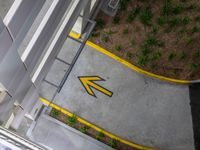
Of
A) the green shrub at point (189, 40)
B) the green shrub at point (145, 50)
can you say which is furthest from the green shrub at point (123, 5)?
the green shrub at point (189, 40)

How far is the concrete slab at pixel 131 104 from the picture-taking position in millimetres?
9641

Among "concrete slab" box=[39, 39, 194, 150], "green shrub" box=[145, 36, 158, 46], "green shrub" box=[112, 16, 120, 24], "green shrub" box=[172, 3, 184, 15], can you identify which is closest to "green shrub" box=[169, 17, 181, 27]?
"green shrub" box=[172, 3, 184, 15]

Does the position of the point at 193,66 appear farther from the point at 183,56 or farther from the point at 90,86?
the point at 90,86

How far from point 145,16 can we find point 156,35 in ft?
2.78

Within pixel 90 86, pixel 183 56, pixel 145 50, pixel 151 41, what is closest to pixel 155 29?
→ pixel 151 41

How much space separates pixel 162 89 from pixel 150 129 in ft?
5.03

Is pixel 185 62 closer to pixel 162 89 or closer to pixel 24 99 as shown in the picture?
pixel 162 89

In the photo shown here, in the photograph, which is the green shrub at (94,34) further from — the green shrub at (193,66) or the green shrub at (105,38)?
the green shrub at (193,66)

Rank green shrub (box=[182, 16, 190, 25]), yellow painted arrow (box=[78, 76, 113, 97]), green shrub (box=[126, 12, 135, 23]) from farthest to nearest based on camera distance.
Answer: green shrub (box=[182, 16, 190, 25]) < green shrub (box=[126, 12, 135, 23]) < yellow painted arrow (box=[78, 76, 113, 97])

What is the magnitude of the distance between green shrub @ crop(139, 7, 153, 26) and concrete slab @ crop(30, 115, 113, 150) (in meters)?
4.84

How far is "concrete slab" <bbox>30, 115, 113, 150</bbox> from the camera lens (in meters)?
9.34

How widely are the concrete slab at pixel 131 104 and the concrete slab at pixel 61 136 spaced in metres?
0.62

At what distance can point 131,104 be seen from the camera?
32.4 feet

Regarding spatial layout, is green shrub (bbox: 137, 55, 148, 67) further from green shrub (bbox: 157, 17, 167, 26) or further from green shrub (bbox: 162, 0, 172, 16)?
green shrub (bbox: 162, 0, 172, 16)
